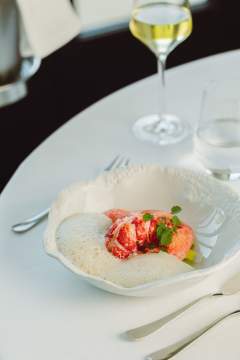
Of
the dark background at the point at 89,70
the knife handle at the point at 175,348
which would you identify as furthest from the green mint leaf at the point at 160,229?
the dark background at the point at 89,70

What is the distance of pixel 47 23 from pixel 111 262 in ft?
3.73

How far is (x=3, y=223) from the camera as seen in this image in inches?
38.5

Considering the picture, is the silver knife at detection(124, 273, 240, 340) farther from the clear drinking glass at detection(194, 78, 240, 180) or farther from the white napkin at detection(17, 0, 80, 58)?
the white napkin at detection(17, 0, 80, 58)

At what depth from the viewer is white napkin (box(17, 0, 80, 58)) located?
5.96ft

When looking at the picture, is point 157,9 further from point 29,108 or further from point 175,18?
point 29,108

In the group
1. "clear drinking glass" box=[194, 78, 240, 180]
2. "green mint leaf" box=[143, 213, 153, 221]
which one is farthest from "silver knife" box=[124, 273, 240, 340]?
"clear drinking glass" box=[194, 78, 240, 180]

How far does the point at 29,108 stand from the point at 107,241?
57.1 inches

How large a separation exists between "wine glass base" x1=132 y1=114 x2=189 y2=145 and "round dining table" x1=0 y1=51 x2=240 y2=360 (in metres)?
0.01

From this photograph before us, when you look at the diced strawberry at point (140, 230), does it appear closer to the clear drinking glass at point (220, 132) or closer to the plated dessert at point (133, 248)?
the plated dessert at point (133, 248)

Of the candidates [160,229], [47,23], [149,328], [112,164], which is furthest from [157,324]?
[47,23]

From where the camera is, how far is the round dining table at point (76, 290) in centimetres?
77

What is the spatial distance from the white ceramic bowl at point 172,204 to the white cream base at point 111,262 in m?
0.01

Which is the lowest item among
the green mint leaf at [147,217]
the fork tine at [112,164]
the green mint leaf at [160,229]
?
the fork tine at [112,164]

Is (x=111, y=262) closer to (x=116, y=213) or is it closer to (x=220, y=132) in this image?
(x=116, y=213)
